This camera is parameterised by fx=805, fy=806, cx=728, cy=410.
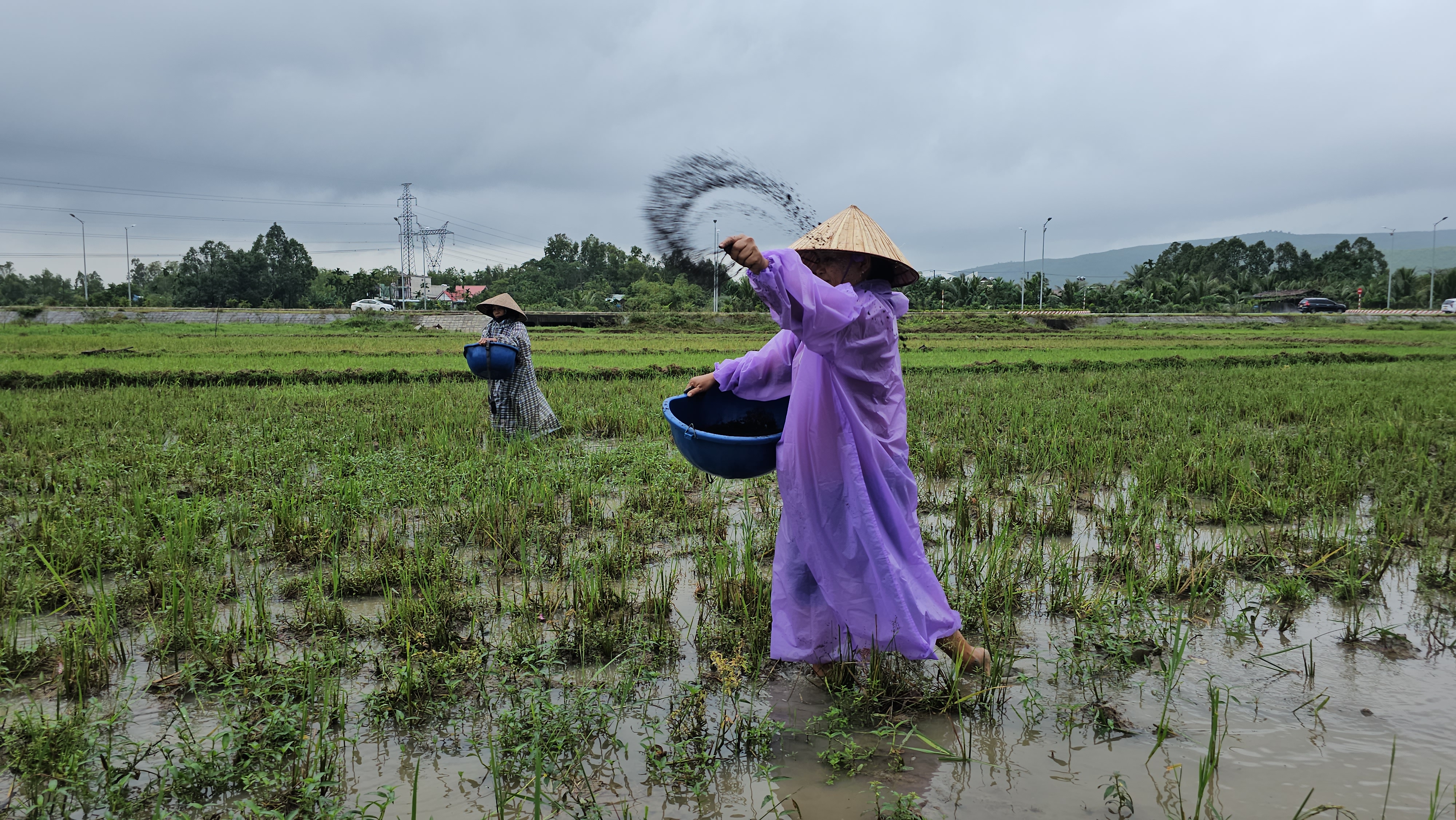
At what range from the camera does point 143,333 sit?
65.9 ft

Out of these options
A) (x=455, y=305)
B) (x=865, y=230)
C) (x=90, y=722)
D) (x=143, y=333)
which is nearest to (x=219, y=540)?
(x=90, y=722)

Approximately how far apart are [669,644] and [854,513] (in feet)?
2.57

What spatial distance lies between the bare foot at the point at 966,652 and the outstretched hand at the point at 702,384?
1.16 meters

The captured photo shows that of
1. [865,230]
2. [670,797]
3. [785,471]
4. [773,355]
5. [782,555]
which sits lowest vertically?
[670,797]

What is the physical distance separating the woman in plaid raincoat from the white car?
97.4 ft

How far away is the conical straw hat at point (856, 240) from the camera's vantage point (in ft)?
7.90

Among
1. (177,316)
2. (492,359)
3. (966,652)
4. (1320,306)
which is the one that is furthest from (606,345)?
(1320,306)

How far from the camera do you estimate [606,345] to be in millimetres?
18109

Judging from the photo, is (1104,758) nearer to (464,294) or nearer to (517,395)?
(517,395)

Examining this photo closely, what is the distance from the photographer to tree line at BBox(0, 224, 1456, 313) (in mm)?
40438

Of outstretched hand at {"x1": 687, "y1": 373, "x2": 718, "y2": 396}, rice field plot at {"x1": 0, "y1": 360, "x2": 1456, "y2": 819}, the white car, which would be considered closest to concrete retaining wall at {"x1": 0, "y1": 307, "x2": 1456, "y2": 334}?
the white car

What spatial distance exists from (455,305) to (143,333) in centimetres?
1760

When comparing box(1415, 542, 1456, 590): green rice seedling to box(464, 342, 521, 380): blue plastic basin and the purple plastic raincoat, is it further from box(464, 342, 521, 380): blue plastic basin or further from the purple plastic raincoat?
box(464, 342, 521, 380): blue plastic basin

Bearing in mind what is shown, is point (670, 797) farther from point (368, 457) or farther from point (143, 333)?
point (143, 333)
